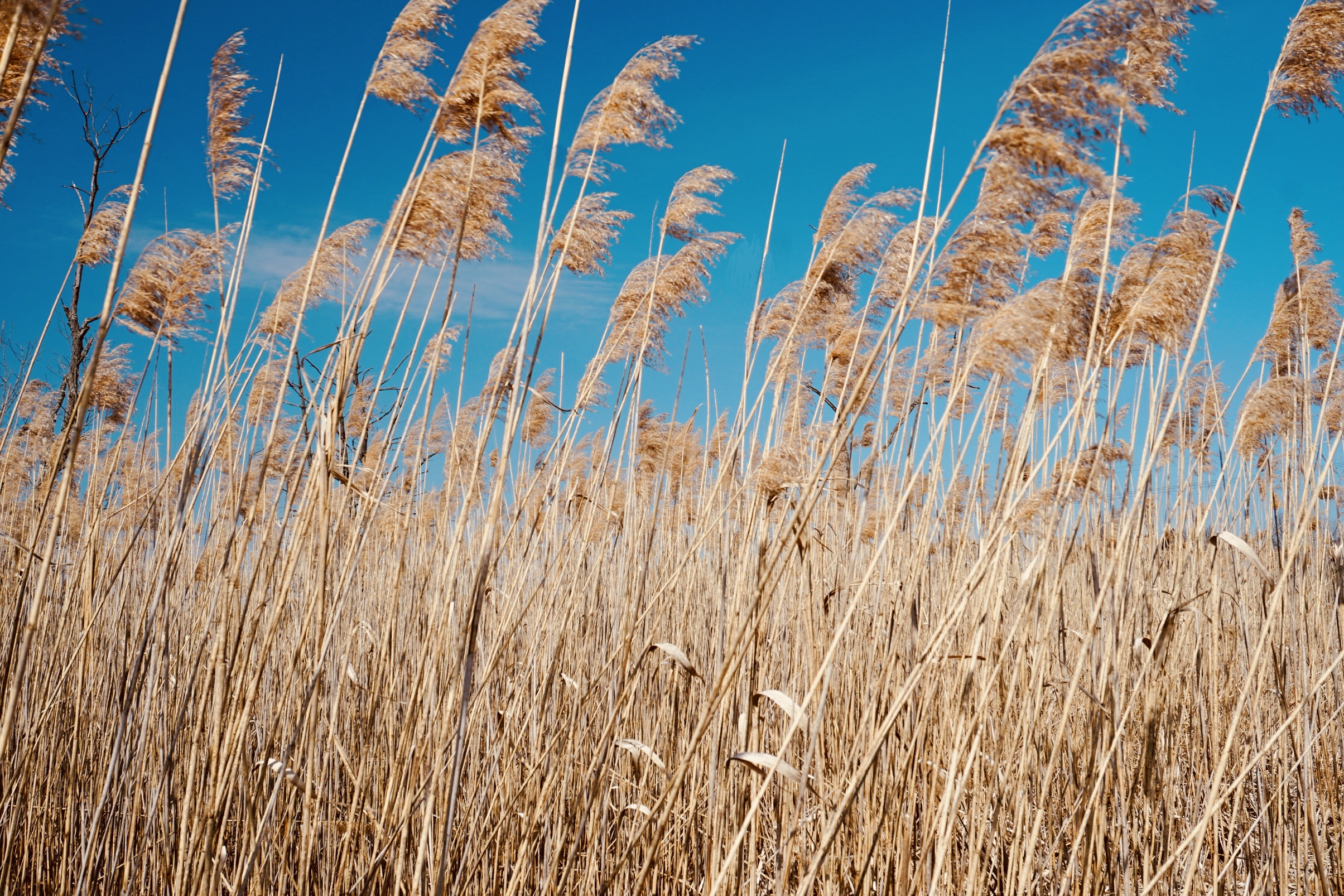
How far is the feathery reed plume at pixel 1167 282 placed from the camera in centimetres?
174

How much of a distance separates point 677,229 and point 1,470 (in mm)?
3015

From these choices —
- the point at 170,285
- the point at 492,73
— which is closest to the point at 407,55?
the point at 492,73

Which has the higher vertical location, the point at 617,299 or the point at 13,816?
the point at 617,299

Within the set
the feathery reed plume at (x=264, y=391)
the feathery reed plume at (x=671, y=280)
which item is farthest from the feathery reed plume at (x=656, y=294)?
the feathery reed plume at (x=264, y=391)

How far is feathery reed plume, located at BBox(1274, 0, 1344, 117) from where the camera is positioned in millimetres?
1667

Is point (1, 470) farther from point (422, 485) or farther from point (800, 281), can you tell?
point (800, 281)

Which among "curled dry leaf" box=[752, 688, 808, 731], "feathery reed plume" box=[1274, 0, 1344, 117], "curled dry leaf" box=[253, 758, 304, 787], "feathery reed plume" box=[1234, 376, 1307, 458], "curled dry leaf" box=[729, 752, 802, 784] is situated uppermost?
"feathery reed plume" box=[1274, 0, 1344, 117]

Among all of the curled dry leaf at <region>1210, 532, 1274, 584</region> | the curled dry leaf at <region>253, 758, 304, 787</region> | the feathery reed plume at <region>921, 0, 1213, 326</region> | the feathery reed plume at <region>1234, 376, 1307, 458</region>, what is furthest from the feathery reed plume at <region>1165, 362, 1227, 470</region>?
the curled dry leaf at <region>253, 758, 304, 787</region>

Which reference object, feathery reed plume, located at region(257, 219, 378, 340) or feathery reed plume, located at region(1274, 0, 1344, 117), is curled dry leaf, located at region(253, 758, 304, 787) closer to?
feathery reed plume, located at region(257, 219, 378, 340)

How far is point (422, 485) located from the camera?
248cm

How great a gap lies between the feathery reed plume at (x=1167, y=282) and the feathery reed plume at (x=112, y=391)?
11.5 ft

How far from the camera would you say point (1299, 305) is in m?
2.91

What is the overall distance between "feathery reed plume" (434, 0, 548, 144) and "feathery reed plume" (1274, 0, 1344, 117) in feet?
5.59

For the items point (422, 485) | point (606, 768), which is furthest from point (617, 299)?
point (606, 768)
